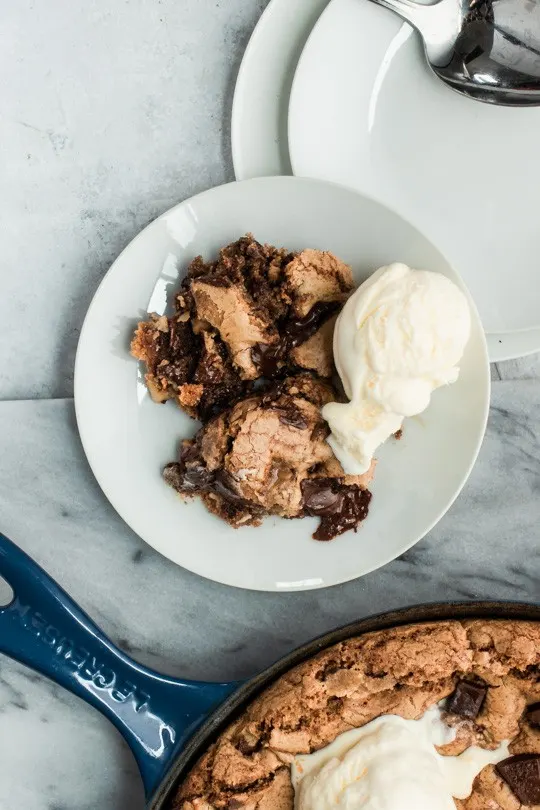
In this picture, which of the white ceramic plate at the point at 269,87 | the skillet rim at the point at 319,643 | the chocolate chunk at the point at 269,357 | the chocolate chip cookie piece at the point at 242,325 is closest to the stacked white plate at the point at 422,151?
the white ceramic plate at the point at 269,87

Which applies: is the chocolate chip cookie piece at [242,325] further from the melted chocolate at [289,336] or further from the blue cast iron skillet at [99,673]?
the blue cast iron skillet at [99,673]

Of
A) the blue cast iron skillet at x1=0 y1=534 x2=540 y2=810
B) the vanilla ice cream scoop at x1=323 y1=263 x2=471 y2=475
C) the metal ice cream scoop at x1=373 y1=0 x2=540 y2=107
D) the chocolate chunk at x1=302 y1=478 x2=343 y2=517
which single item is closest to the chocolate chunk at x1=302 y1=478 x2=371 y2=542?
the chocolate chunk at x1=302 y1=478 x2=343 y2=517

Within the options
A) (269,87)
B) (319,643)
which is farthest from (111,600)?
(269,87)

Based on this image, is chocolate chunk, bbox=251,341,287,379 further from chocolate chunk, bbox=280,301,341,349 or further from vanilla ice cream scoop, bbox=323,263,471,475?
vanilla ice cream scoop, bbox=323,263,471,475

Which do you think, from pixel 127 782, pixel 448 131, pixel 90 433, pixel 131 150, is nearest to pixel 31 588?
pixel 90 433

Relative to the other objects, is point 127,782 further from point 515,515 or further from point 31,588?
point 515,515
